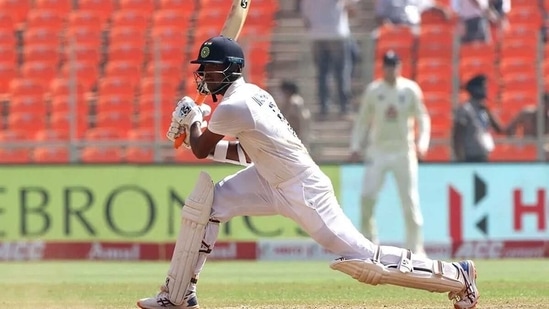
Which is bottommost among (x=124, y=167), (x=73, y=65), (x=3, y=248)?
(x=3, y=248)

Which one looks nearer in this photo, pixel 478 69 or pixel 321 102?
pixel 321 102

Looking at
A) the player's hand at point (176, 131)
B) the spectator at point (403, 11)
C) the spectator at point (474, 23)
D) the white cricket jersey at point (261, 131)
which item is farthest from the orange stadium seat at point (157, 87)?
the white cricket jersey at point (261, 131)

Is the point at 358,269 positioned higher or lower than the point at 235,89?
lower

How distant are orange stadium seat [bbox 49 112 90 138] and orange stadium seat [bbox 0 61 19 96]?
3.17 feet

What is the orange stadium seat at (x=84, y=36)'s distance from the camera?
1527 cm

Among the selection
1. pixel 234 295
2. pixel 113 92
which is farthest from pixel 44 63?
pixel 234 295

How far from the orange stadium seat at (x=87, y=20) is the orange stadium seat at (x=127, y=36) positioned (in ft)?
0.65

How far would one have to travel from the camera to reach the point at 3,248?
12.9 meters

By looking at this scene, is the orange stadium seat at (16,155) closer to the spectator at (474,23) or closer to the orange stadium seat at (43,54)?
the orange stadium seat at (43,54)

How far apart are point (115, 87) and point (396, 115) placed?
412 centimetres

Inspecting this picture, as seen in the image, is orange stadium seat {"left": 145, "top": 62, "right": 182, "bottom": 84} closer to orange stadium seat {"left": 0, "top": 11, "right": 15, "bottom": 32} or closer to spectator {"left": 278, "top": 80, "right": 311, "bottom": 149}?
spectator {"left": 278, "top": 80, "right": 311, "bottom": 149}

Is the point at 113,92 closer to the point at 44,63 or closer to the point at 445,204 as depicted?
the point at 44,63

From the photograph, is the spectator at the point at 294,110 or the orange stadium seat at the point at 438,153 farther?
the orange stadium seat at the point at 438,153

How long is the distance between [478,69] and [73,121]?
461 centimetres
